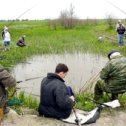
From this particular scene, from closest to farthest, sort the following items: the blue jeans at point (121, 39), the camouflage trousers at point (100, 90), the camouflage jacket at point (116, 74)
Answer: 1. the camouflage jacket at point (116, 74)
2. the camouflage trousers at point (100, 90)
3. the blue jeans at point (121, 39)

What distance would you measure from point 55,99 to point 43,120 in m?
0.53

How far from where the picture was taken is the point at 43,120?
20.4ft

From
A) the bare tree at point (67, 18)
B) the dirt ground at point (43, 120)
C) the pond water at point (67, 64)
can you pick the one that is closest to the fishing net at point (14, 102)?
the dirt ground at point (43, 120)

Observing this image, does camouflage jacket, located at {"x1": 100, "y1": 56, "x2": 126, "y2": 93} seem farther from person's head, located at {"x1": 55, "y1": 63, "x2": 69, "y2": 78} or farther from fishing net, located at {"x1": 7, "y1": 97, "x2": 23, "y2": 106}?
fishing net, located at {"x1": 7, "y1": 97, "x2": 23, "y2": 106}

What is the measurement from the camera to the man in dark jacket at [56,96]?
19.0 ft

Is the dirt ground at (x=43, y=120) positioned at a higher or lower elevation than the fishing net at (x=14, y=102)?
lower

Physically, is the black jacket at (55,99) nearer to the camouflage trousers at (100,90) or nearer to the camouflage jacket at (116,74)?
the camouflage jacket at (116,74)

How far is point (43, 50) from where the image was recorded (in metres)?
20.3

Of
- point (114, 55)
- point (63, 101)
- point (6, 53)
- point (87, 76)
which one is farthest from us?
point (6, 53)

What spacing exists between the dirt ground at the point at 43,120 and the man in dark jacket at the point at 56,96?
0.14 metres

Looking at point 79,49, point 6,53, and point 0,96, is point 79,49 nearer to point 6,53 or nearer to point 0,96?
point 6,53

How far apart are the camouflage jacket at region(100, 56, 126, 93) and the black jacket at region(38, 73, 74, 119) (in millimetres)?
1404

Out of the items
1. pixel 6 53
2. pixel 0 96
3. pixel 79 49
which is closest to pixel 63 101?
pixel 0 96

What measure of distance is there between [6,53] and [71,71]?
4915 millimetres
